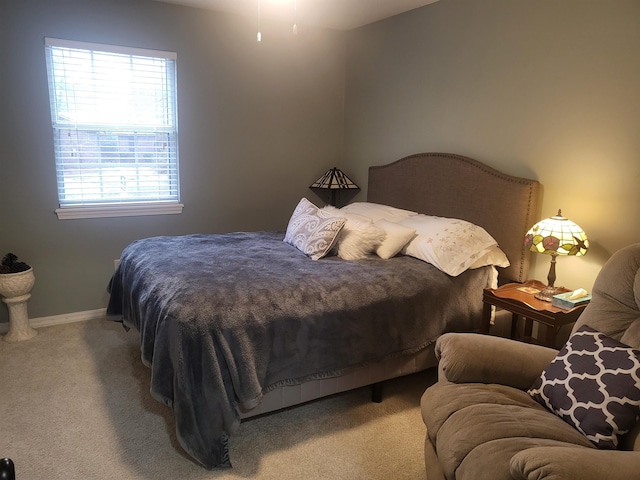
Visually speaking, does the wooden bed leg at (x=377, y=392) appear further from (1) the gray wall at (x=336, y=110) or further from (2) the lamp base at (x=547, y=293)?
(1) the gray wall at (x=336, y=110)

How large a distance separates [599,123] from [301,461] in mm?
2302

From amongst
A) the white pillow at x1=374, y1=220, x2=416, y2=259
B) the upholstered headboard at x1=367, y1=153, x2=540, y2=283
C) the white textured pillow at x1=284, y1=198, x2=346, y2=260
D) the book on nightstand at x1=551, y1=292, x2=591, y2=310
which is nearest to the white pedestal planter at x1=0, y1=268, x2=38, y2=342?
the white textured pillow at x1=284, y1=198, x2=346, y2=260

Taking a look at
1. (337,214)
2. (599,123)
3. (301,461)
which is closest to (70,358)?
(301,461)

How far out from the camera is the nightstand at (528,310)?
2352 millimetres

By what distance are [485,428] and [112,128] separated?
333 centimetres

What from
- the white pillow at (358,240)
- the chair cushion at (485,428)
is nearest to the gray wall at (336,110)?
the white pillow at (358,240)

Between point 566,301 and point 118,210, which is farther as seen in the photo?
point 118,210

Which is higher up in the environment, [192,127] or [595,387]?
[192,127]

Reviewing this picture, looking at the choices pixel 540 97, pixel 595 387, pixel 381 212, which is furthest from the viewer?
pixel 381 212

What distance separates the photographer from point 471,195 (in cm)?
317

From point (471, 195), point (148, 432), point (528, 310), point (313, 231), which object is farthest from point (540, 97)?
point (148, 432)

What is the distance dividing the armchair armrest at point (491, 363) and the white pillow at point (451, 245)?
0.83 m

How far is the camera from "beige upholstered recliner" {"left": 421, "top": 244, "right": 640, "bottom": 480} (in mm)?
1324

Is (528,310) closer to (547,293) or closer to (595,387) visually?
(547,293)
